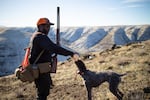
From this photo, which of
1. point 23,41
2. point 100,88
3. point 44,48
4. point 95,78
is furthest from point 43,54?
point 23,41

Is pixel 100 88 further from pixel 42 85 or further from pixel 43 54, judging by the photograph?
pixel 43 54

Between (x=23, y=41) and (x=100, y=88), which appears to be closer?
(x=100, y=88)

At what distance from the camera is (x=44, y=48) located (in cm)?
551

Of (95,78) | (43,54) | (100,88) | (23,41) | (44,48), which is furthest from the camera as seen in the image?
(23,41)

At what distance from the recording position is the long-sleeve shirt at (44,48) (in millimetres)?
5406

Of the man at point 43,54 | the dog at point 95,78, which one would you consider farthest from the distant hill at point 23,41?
the man at point 43,54

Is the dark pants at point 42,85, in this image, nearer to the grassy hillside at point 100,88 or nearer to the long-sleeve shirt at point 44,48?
the long-sleeve shirt at point 44,48

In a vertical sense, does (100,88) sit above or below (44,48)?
below

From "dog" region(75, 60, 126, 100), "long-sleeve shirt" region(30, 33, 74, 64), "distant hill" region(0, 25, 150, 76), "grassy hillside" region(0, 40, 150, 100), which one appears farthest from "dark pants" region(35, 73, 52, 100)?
"distant hill" region(0, 25, 150, 76)

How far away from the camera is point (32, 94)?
11.2 meters

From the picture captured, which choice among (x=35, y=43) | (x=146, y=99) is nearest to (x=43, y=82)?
(x=35, y=43)

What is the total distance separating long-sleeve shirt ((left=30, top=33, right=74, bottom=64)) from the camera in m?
5.41

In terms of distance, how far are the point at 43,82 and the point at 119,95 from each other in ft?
10.5

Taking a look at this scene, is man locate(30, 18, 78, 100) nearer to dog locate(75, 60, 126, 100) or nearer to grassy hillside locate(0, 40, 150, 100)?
dog locate(75, 60, 126, 100)
